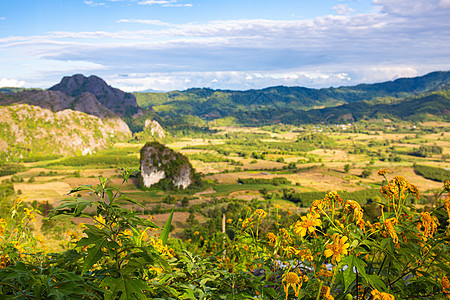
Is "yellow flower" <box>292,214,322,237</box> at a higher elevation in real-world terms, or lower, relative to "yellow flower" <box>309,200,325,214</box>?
lower

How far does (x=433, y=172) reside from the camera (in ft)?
296

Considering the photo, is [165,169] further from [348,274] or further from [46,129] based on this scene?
[46,129]

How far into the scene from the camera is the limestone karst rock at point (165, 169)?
88.1 meters

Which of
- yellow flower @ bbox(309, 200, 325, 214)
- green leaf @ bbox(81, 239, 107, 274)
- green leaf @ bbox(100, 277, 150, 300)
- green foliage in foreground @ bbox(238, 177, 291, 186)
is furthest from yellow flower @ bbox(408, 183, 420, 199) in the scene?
green foliage in foreground @ bbox(238, 177, 291, 186)

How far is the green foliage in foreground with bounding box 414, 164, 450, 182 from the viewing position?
3389 inches

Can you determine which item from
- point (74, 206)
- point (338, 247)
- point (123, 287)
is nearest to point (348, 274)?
point (338, 247)

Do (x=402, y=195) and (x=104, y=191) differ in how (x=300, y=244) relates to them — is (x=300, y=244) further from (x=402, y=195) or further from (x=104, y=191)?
(x=104, y=191)

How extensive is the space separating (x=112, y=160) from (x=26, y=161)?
36919 mm

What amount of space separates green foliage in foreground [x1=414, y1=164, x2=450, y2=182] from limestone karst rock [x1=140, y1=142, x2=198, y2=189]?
233 feet

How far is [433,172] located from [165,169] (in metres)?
83.3

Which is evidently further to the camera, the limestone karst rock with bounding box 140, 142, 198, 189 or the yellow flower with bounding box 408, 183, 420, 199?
the limestone karst rock with bounding box 140, 142, 198, 189

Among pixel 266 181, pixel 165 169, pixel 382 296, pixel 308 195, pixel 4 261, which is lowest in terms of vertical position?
pixel 266 181

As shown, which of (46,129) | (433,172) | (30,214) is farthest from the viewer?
(46,129)

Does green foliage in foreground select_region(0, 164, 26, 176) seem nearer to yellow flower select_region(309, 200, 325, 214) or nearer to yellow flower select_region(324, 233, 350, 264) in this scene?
yellow flower select_region(309, 200, 325, 214)
